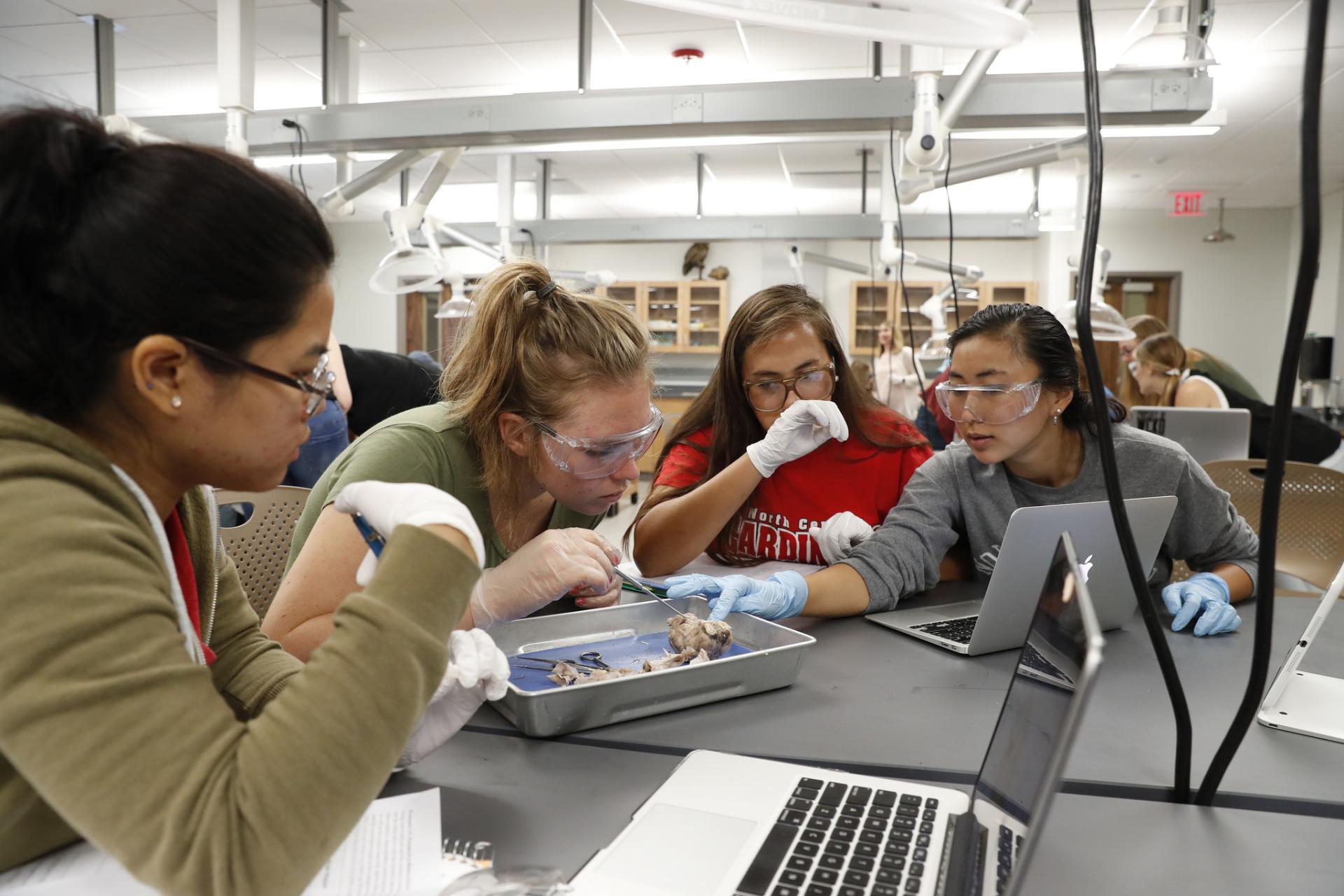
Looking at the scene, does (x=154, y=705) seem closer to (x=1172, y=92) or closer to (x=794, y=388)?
(x=794, y=388)

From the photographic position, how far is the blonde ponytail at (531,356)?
1.38m

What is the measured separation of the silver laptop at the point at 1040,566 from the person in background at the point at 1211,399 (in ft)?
6.98

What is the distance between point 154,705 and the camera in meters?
0.56

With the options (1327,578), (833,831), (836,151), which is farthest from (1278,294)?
(833,831)

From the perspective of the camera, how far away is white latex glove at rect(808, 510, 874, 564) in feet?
6.17

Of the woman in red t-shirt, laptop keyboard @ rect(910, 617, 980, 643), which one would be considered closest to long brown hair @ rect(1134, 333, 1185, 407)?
the woman in red t-shirt

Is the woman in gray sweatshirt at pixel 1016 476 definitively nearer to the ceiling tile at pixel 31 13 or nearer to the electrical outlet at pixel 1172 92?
the electrical outlet at pixel 1172 92

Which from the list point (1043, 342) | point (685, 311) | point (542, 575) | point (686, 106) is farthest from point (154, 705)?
point (685, 311)

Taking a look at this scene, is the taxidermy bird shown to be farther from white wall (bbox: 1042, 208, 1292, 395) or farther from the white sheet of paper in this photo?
the white sheet of paper

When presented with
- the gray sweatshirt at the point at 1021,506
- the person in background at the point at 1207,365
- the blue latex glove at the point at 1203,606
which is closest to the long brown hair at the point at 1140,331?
the person in background at the point at 1207,365

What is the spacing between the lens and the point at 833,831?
78 centimetres

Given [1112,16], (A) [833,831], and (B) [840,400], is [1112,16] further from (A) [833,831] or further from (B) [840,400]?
(A) [833,831]

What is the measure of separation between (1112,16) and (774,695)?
160 inches

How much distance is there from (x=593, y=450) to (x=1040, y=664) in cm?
84
